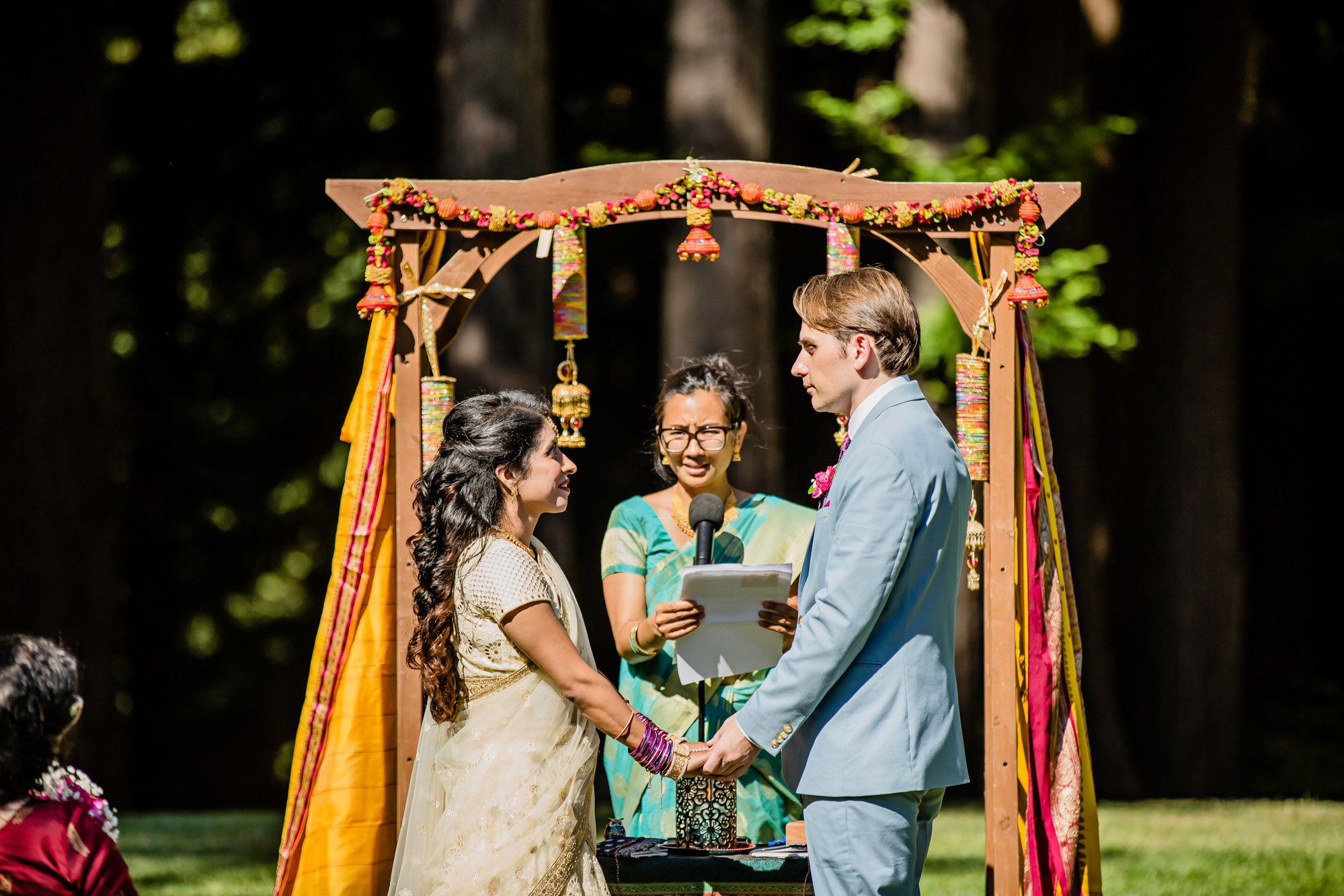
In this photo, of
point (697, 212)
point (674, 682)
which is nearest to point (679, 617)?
point (674, 682)

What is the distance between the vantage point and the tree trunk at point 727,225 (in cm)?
680

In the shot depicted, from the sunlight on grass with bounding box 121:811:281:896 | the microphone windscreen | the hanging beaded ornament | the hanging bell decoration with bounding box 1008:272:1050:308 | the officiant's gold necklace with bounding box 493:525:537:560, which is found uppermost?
the hanging beaded ornament

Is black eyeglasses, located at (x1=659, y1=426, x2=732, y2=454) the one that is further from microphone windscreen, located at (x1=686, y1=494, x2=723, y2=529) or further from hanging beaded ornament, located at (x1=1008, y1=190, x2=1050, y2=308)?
hanging beaded ornament, located at (x1=1008, y1=190, x2=1050, y2=308)

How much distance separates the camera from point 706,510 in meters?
3.56

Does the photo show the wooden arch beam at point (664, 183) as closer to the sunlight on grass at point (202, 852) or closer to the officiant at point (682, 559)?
the officiant at point (682, 559)

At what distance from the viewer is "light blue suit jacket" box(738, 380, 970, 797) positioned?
2.62 meters

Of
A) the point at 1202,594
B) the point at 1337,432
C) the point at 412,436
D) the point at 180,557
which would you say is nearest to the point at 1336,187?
the point at 1337,432

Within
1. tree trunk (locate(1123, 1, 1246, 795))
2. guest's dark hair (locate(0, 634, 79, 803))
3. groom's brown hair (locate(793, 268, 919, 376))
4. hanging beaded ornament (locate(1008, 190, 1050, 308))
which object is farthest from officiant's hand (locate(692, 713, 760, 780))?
tree trunk (locate(1123, 1, 1246, 795))

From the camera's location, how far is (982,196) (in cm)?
350

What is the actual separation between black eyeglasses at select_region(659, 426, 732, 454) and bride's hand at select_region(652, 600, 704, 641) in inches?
22.3

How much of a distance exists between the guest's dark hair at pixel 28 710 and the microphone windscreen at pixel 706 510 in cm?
175

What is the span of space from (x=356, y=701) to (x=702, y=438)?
1.18 m

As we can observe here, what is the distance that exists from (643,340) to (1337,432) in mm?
5541

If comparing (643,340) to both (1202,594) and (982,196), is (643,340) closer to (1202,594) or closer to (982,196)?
(1202,594)
